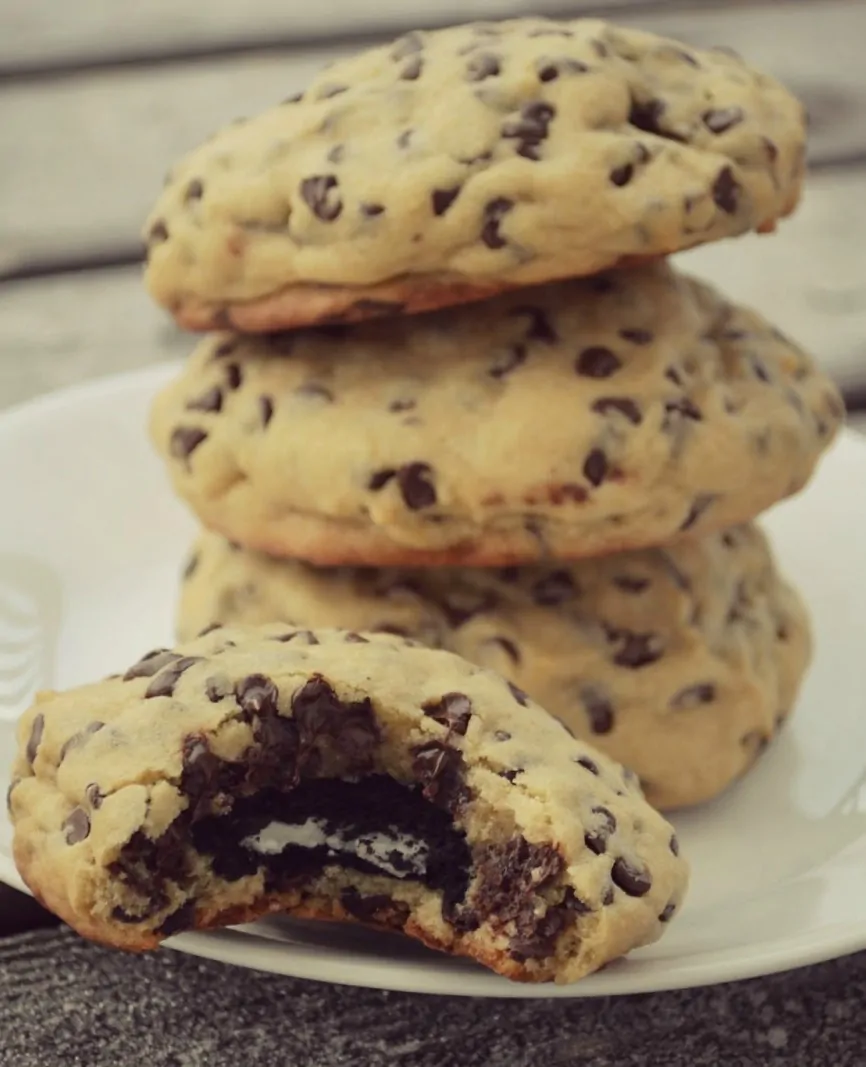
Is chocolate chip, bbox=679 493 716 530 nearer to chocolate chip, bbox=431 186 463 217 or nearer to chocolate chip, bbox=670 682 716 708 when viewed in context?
chocolate chip, bbox=670 682 716 708

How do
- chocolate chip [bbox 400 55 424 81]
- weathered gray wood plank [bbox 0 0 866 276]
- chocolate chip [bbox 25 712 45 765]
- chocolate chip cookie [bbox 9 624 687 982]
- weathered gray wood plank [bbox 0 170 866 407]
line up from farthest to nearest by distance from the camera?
weathered gray wood plank [bbox 0 0 866 276] < weathered gray wood plank [bbox 0 170 866 407] < chocolate chip [bbox 400 55 424 81] < chocolate chip [bbox 25 712 45 765] < chocolate chip cookie [bbox 9 624 687 982]

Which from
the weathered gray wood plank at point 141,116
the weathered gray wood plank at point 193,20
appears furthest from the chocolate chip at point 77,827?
the weathered gray wood plank at point 193,20

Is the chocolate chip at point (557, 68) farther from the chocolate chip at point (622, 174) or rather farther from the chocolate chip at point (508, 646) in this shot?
the chocolate chip at point (508, 646)

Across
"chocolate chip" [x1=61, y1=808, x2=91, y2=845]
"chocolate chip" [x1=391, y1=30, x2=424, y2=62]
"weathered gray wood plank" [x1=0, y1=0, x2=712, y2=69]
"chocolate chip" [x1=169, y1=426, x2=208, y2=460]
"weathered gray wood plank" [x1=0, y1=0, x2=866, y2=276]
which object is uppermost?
"chocolate chip" [x1=391, y1=30, x2=424, y2=62]

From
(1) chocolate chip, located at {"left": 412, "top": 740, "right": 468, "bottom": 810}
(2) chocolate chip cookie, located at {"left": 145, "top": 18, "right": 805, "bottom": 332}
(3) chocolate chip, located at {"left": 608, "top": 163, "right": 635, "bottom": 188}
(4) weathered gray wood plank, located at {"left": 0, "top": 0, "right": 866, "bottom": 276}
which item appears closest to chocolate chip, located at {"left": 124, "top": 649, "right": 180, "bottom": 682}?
(1) chocolate chip, located at {"left": 412, "top": 740, "right": 468, "bottom": 810}

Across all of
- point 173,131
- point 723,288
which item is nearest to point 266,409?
point 723,288

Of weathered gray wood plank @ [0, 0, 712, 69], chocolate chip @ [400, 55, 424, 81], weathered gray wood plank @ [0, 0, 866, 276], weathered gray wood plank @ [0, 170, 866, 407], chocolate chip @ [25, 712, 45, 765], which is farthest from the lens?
weathered gray wood plank @ [0, 0, 712, 69]

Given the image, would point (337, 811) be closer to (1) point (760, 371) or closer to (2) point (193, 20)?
(1) point (760, 371)
